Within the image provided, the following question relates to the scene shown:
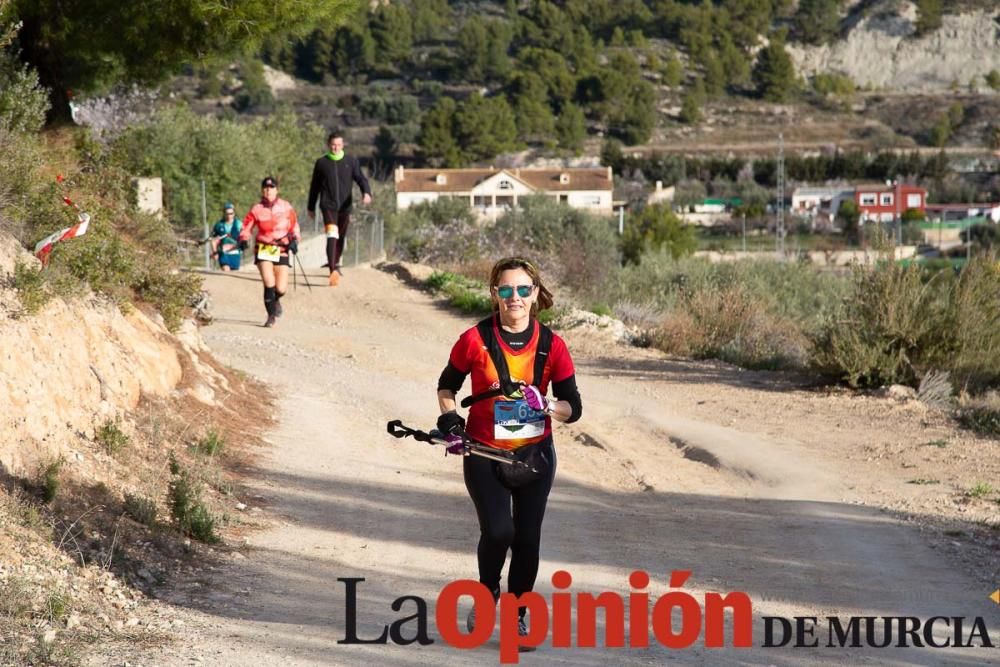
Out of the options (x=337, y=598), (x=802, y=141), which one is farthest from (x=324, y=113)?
(x=337, y=598)

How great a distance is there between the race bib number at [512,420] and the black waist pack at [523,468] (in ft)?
0.24

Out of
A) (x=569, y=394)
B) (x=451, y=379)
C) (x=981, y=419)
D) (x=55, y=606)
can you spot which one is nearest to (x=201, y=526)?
(x=55, y=606)

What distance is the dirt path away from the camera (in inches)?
270

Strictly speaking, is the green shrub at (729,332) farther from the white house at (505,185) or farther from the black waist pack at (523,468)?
the white house at (505,185)

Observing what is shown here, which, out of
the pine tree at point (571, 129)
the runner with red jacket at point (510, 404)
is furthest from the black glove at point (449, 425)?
the pine tree at point (571, 129)

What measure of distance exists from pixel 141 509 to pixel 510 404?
3.12 m

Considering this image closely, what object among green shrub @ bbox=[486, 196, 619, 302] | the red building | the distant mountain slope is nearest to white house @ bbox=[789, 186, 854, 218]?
the red building

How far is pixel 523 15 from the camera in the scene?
133875mm

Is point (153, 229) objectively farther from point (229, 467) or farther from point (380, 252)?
point (380, 252)

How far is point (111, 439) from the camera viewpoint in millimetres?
9359

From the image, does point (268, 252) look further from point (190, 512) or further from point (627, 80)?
point (627, 80)

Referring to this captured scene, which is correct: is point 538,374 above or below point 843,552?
above

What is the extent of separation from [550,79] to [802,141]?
19.6 meters

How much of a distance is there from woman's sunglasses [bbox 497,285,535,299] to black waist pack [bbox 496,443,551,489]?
2.22 ft
